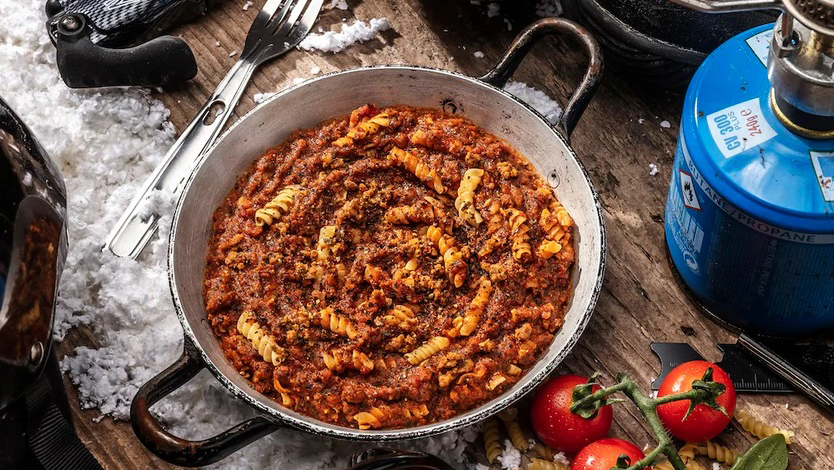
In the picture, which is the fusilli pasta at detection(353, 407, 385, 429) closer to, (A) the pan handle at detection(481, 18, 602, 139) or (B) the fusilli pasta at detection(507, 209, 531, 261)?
(B) the fusilli pasta at detection(507, 209, 531, 261)

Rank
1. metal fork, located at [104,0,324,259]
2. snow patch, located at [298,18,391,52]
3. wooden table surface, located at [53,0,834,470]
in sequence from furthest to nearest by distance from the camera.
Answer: snow patch, located at [298,18,391,52]
metal fork, located at [104,0,324,259]
wooden table surface, located at [53,0,834,470]

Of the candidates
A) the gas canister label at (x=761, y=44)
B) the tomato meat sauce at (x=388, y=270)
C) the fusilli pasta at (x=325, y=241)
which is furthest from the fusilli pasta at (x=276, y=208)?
the gas canister label at (x=761, y=44)

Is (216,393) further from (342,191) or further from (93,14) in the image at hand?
(93,14)

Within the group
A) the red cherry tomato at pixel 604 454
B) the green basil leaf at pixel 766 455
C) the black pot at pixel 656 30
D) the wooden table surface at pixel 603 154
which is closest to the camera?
the green basil leaf at pixel 766 455

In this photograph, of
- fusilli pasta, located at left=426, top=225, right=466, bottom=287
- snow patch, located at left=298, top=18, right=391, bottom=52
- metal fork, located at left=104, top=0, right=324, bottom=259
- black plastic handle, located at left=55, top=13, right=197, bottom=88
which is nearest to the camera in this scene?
fusilli pasta, located at left=426, top=225, right=466, bottom=287

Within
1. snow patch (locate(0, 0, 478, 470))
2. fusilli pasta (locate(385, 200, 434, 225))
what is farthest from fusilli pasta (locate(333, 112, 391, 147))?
snow patch (locate(0, 0, 478, 470))

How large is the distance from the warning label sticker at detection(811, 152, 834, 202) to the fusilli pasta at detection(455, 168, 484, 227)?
30.1 inches

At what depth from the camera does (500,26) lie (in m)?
2.91

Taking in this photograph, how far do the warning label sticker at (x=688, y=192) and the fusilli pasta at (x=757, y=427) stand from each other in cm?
54

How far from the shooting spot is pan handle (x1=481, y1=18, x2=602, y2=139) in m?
2.38

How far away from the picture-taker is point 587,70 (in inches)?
95.7

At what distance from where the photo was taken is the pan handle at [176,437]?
2053 mm

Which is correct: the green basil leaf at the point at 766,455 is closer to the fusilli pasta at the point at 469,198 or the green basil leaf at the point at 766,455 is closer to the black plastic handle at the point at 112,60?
the fusilli pasta at the point at 469,198

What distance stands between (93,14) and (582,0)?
1.46 m
